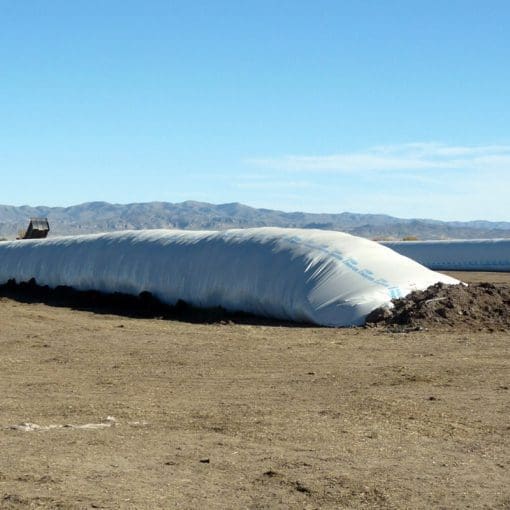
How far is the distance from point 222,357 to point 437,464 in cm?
785

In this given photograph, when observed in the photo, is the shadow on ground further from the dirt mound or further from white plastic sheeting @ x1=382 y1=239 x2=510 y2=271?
white plastic sheeting @ x1=382 y1=239 x2=510 y2=271

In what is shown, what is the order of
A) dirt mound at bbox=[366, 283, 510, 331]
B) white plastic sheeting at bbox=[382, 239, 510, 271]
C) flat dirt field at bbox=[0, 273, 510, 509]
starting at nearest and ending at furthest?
flat dirt field at bbox=[0, 273, 510, 509] < dirt mound at bbox=[366, 283, 510, 331] < white plastic sheeting at bbox=[382, 239, 510, 271]

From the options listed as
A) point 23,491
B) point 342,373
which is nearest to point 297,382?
point 342,373

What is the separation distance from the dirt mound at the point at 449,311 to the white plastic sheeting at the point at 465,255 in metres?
29.7

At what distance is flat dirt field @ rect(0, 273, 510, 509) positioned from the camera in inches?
299

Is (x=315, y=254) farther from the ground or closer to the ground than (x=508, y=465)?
farther from the ground

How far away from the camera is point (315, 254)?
2344 cm

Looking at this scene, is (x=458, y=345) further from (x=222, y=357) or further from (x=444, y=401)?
(x=444, y=401)

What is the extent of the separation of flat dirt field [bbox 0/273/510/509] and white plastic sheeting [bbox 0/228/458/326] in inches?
130

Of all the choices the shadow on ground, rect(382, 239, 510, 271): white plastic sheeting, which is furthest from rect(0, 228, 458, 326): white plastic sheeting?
rect(382, 239, 510, 271): white plastic sheeting

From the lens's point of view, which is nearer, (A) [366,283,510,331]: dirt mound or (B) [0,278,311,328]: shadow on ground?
(A) [366,283,510,331]: dirt mound

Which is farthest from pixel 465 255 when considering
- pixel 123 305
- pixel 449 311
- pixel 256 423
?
pixel 256 423

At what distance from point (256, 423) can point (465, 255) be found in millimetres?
44873

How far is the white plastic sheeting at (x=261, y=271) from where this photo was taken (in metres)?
22.0
